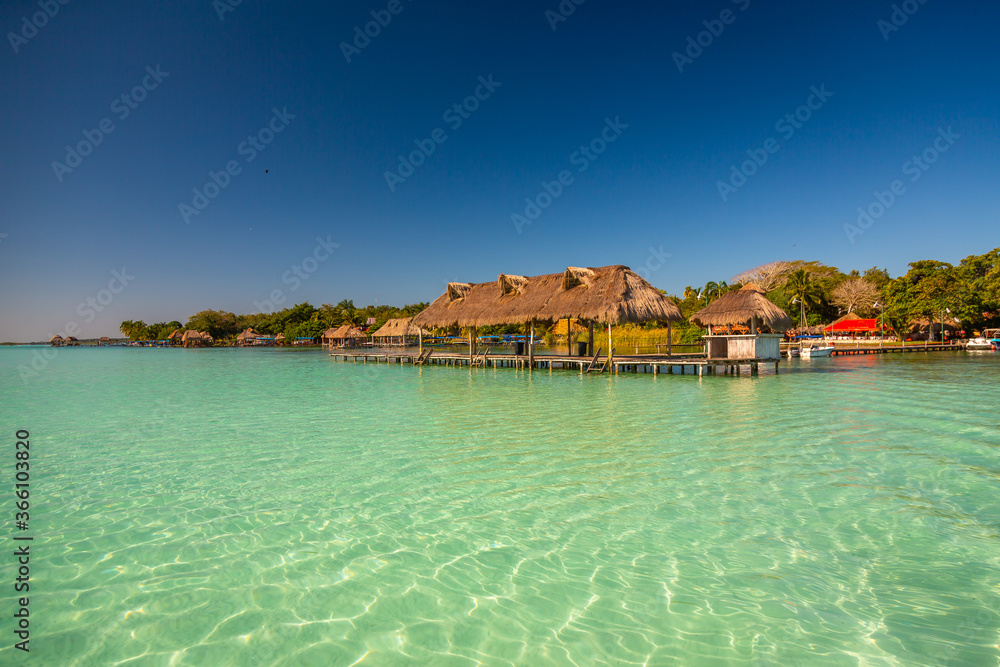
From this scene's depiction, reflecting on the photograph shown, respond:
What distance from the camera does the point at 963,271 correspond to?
121 feet

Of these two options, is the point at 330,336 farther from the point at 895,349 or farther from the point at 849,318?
the point at 849,318

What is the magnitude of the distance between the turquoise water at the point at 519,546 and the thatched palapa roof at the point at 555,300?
1008 centimetres

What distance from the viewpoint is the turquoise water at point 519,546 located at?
2.55 meters

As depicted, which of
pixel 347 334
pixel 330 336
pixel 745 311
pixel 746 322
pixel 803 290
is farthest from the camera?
pixel 330 336

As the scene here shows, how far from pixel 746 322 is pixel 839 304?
127 feet

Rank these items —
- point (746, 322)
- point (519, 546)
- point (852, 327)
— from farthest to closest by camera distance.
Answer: point (852, 327) → point (746, 322) → point (519, 546)

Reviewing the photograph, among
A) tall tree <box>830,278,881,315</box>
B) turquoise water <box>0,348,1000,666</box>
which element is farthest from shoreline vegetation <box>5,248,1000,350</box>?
turquoise water <box>0,348,1000,666</box>

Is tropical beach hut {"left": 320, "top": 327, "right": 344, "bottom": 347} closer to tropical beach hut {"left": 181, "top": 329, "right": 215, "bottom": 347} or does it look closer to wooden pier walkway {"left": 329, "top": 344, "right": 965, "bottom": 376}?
wooden pier walkway {"left": 329, "top": 344, "right": 965, "bottom": 376}

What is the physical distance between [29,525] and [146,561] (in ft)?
5.27

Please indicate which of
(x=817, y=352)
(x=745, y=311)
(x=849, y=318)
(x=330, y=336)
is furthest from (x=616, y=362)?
(x=330, y=336)

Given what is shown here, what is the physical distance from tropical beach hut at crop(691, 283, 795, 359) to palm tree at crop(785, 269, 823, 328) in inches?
1133

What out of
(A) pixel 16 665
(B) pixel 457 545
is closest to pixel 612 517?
(B) pixel 457 545

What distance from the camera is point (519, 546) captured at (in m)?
3.59

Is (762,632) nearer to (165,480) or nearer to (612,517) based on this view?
(612,517)
